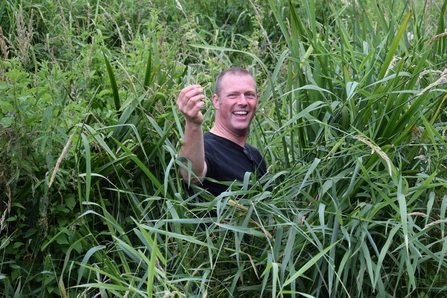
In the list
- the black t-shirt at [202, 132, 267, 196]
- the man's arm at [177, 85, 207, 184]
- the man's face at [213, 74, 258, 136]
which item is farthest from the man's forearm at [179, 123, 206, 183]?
the man's face at [213, 74, 258, 136]

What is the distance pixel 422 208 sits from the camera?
3.20 m

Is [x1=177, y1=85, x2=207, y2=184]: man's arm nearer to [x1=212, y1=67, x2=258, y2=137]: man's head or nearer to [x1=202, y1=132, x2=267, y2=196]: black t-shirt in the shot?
[x1=202, y1=132, x2=267, y2=196]: black t-shirt

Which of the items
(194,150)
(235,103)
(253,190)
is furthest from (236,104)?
(253,190)

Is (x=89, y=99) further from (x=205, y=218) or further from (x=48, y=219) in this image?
(x=205, y=218)

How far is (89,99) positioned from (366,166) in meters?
1.69

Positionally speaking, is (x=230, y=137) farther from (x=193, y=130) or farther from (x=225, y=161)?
(x=193, y=130)

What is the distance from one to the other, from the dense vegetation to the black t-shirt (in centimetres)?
10

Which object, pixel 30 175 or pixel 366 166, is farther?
pixel 30 175

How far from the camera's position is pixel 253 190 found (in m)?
3.24

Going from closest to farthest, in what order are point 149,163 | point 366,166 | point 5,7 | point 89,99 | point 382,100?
point 366,166 < point 382,100 < point 149,163 < point 89,99 < point 5,7

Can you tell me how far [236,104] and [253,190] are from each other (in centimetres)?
69

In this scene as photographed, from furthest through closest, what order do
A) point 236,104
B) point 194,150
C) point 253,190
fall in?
point 236,104 → point 194,150 → point 253,190

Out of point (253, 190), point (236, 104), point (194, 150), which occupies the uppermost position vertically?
point (236, 104)

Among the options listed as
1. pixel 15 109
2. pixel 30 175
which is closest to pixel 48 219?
pixel 30 175
